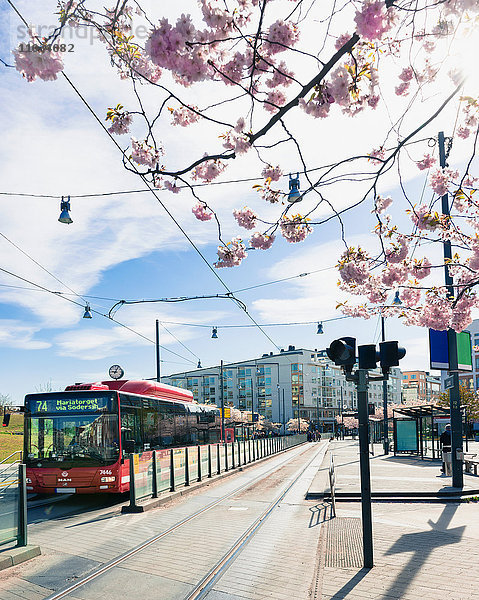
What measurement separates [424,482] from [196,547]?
9970 millimetres

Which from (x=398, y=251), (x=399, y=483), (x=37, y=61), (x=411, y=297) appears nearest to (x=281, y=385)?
(x=399, y=483)

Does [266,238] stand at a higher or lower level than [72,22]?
lower

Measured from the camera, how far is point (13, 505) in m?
8.51

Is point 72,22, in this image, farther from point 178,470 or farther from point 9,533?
point 178,470

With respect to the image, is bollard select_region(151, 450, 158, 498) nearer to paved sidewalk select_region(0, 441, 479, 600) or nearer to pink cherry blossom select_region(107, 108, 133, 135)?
paved sidewalk select_region(0, 441, 479, 600)

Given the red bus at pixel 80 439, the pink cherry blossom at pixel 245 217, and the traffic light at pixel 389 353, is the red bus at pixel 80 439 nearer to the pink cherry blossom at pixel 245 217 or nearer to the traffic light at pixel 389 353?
the pink cherry blossom at pixel 245 217

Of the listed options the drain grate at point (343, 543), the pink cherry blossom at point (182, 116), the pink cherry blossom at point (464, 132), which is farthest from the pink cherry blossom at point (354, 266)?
the drain grate at point (343, 543)

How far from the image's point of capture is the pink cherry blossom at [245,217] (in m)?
8.88

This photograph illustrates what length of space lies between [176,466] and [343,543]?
8.69m

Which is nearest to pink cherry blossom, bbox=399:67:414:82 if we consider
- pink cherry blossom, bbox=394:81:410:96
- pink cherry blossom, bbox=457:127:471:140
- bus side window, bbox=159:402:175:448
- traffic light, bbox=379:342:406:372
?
pink cherry blossom, bbox=394:81:410:96

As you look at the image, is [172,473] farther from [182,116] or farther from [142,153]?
[182,116]

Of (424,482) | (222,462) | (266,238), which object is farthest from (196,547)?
(222,462)

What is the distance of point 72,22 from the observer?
14.4 ft

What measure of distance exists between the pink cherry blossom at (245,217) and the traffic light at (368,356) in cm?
268
